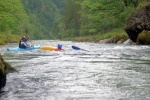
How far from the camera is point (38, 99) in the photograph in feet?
21.1

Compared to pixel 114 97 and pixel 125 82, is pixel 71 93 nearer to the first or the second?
pixel 114 97

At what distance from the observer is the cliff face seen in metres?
23.2

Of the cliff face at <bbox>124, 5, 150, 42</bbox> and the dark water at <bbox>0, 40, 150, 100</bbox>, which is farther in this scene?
the cliff face at <bbox>124, 5, 150, 42</bbox>

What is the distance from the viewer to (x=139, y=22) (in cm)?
2358

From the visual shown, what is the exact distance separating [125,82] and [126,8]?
2772 centimetres

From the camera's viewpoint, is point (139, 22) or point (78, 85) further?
point (139, 22)

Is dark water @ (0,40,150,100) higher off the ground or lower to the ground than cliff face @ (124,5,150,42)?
lower

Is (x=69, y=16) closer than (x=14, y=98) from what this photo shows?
No

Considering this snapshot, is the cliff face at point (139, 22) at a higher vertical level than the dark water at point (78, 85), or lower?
higher

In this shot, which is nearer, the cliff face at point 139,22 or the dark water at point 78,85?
the dark water at point 78,85

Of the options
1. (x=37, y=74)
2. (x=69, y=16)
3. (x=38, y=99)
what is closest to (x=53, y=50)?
(x=37, y=74)

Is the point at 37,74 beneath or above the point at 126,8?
beneath

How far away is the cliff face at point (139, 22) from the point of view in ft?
76.1

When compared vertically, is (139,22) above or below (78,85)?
above
